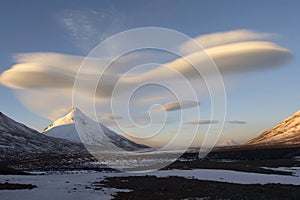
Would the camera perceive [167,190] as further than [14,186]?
Yes

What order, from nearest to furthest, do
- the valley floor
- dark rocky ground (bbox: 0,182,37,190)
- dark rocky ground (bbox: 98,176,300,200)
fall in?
the valley floor → dark rocky ground (bbox: 98,176,300,200) → dark rocky ground (bbox: 0,182,37,190)

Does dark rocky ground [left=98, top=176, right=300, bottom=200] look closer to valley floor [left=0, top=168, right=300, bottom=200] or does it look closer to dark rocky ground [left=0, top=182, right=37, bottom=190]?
valley floor [left=0, top=168, right=300, bottom=200]

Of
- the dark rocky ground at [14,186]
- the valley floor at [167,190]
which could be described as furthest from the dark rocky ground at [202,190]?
the dark rocky ground at [14,186]

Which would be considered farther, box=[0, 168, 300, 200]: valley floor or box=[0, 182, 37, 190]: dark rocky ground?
box=[0, 182, 37, 190]: dark rocky ground

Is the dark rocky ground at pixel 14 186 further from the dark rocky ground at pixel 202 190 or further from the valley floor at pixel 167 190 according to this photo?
the dark rocky ground at pixel 202 190

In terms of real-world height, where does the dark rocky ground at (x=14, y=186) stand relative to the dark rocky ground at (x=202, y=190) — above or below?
above

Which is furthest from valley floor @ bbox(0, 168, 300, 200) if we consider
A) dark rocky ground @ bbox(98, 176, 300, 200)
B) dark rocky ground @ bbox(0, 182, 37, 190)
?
dark rocky ground @ bbox(0, 182, 37, 190)

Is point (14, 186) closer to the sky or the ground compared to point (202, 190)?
closer to the sky

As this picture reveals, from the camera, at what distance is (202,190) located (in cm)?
3450

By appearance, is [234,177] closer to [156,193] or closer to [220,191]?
[220,191]

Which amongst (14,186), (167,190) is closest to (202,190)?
(167,190)

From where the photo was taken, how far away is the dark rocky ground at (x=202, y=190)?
30.8 metres

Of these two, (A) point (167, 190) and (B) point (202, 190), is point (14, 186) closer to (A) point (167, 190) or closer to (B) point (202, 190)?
(A) point (167, 190)

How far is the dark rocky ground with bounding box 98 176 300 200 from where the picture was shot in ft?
101
